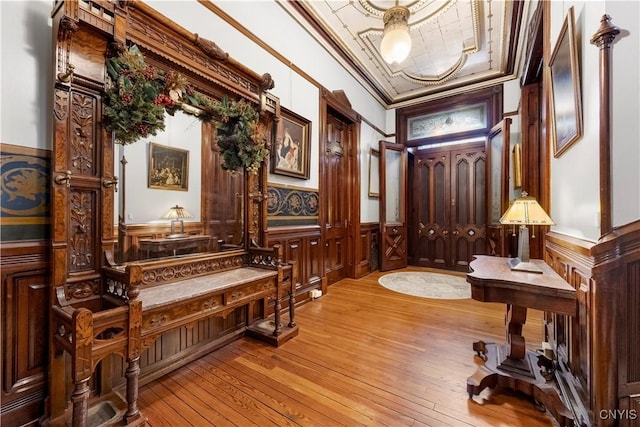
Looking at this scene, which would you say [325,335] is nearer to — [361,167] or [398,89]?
[361,167]

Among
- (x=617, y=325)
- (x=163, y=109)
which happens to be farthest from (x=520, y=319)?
(x=163, y=109)

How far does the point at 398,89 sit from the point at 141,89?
506cm

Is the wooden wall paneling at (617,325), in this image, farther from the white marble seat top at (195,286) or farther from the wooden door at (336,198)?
the wooden door at (336,198)

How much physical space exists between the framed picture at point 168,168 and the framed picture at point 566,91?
2755 millimetres

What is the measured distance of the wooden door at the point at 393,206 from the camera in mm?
5328

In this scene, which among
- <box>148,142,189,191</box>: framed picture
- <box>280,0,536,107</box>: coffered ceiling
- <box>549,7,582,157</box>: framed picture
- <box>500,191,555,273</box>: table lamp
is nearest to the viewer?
<box>549,7,582,157</box>: framed picture

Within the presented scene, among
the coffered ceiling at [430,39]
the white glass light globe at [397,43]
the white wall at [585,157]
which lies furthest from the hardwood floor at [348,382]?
the coffered ceiling at [430,39]

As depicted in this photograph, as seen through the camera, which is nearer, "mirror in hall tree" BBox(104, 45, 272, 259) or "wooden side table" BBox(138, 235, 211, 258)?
"mirror in hall tree" BBox(104, 45, 272, 259)

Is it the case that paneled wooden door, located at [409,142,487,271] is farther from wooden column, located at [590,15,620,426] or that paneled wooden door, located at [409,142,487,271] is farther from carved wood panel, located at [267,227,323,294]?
wooden column, located at [590,15,620,426]

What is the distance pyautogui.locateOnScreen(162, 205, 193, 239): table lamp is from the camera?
2072 millimetres

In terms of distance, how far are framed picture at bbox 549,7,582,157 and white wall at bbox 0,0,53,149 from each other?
10.2 ft

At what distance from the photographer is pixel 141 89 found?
1.71 m

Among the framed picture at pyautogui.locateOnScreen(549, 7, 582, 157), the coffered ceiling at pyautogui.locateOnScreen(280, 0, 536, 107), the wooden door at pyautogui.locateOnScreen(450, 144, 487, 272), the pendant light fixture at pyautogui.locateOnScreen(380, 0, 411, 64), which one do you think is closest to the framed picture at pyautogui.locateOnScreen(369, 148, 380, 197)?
the coffered ceiling at pyautogui.locateOnScreen(280, 0, 536, 107)

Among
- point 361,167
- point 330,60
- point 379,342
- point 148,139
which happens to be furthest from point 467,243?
point 148,139
